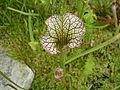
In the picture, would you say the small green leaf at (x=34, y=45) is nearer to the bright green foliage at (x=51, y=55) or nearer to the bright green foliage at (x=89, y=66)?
the bright green foliage at (x=51, y=55)

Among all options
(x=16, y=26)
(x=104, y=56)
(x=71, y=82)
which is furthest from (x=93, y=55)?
(x=16, y=26)

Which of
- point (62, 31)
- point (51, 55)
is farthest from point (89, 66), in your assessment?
point (62, 31)

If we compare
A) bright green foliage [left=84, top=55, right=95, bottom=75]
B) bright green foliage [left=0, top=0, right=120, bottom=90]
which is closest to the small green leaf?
bright green foliage [left=0, top=0, right=120, bottom=90]

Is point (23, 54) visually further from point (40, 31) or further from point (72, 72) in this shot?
point (72, 72)

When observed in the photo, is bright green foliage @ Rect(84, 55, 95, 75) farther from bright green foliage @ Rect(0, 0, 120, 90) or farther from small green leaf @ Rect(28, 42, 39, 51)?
small green leaf @ Rect(28, 42, 39, 51)

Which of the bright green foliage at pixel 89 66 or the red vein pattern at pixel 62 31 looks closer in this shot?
the red vein pattern at pixel 62 31

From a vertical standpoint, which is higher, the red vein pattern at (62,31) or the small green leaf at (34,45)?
the red vein pattern at (62,31)

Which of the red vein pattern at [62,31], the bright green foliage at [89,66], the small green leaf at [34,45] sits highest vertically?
the red vein pattern at [62,31]

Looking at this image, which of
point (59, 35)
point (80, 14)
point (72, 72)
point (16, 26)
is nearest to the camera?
point (59, 35)

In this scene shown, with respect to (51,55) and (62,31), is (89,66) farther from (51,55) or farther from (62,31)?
(62,31)

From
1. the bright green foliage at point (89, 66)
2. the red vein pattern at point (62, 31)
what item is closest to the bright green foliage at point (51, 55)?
the bright green foliage at point (89, 66)
